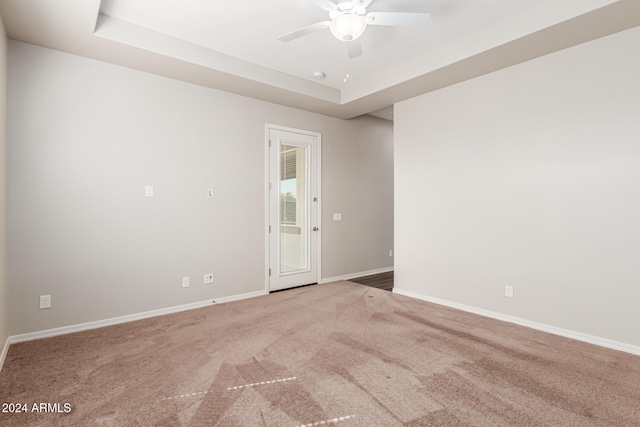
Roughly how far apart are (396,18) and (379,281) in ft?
13.0

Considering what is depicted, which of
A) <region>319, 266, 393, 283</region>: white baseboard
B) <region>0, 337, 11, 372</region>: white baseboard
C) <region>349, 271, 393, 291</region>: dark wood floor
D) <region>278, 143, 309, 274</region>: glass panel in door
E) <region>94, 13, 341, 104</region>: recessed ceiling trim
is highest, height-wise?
<region>94, 13, 341, 104</region>: recessed ceiling trim

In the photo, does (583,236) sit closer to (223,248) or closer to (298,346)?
(298,346)

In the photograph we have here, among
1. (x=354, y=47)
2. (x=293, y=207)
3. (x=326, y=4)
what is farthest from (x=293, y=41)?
(x=293, y=207)

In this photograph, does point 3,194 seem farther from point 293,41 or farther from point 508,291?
point 508,291

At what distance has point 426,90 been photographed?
4.23m

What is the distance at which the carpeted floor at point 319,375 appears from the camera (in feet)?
6.26

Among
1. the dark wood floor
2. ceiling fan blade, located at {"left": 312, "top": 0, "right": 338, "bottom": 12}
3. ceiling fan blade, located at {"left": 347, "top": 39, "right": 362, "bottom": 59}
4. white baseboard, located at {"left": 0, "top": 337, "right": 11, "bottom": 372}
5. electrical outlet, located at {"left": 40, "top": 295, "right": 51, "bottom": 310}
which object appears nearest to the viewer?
ceiling fan blade, located at {"left": 312, "top": 0, "right": 338, "bottom": 12}

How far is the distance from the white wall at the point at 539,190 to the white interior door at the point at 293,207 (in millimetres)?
1531

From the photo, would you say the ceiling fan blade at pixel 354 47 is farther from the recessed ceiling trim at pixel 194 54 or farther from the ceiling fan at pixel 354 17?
the recessed ceiling trim at pixel 194 54

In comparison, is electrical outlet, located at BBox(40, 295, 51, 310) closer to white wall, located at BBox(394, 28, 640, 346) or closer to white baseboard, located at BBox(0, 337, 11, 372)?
white baseboard, located at BBox(0, 337, 11, 372)

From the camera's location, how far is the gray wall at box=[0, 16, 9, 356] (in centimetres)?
265

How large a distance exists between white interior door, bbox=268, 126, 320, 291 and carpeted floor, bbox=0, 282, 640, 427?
4.73 feet

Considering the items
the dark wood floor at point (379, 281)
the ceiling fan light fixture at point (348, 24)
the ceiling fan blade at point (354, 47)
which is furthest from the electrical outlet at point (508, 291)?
the ceiling fan light fixture at point (348, 24)

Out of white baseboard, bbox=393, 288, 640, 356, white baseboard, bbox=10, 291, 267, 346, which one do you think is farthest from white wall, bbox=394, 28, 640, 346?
white baseboard, bbox=10, 291, 267, 346
